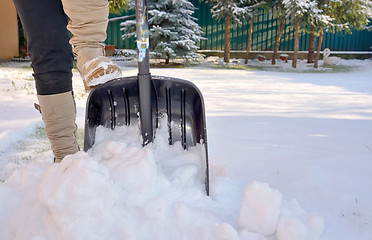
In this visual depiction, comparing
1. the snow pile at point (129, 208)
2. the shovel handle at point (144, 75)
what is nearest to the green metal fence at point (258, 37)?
the shovel handle at point (144, 75)

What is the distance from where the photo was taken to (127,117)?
4.07 feet

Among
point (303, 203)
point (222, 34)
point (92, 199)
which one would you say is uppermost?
point (222, 34)

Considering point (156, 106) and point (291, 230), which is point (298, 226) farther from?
point (156, 106)

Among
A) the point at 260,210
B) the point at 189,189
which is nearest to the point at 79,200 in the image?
the point at 189,189

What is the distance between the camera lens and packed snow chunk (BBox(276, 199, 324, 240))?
77cm

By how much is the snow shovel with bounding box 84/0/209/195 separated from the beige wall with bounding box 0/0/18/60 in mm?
7662

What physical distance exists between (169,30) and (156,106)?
7.04m

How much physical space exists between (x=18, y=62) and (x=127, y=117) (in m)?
7.50

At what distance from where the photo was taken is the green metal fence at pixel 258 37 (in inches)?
401

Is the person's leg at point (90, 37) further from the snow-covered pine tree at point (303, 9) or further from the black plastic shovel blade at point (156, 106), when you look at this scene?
the snow-covered pine tree at point (303, 9)

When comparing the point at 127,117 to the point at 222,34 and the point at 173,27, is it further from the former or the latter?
the point at 222,34

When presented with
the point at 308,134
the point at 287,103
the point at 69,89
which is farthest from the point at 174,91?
the point at 287,103

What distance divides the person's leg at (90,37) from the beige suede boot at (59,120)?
96mm

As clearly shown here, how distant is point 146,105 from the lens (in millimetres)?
1156
